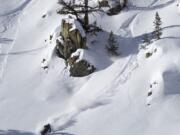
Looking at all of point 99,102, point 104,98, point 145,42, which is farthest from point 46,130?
point 145,42

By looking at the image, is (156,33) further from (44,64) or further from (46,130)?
(46,130)

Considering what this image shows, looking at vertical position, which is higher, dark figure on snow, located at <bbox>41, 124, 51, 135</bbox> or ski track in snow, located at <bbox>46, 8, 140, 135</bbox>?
ski track in snow, located at <bbox>46, 8, 140, 135</bbox>

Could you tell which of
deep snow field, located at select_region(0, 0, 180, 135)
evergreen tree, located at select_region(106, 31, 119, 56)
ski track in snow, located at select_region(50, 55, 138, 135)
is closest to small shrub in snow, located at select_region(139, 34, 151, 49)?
deep snow field, located at select_region(0, 0, 180, 135)

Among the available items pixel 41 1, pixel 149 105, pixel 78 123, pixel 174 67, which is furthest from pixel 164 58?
pixel 41 1

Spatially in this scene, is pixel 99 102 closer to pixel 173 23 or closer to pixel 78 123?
pixel 78 123

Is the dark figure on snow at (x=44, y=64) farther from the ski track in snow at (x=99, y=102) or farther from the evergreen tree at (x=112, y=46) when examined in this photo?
the ski track in snow at (x=99, y=102)

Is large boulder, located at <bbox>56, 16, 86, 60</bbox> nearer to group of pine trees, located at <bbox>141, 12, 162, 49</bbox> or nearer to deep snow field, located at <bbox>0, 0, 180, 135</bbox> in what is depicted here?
deep snow field, located at <bbox>0, 0, 180, 135</bbox>

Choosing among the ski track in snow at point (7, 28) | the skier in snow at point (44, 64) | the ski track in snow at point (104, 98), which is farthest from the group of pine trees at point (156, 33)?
the ski track in snow at point (7, 28)
